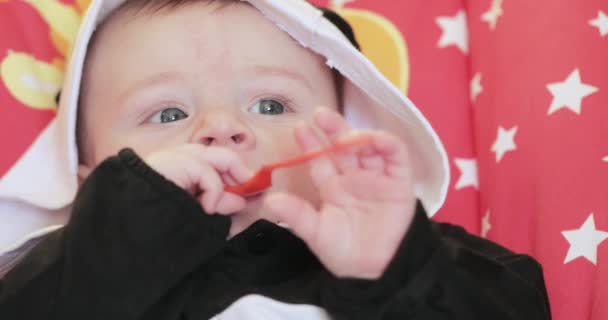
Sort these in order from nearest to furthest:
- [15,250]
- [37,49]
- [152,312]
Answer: [152,312]
[15,250]
[37,49]

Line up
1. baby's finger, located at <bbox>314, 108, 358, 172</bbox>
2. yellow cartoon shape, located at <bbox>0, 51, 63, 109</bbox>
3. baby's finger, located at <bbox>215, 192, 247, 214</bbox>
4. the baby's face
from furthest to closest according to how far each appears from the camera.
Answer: yellow cartoon shape, located at <bbox>0, 51, 63, 109</bbox> → the baby's face → baby's finger, located at <bbox>215, 192, 247, 214</bbox> → baby's finger, located at <bbox>314, 108, 358, 172</bbox>

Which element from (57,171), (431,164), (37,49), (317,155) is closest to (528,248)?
(431,164)

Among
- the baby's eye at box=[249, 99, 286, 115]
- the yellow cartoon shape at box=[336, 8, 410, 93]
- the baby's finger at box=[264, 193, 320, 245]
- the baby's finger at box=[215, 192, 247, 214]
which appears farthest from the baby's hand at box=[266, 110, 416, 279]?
the yellow cartoon shape at box=[336, 8, 410, 93]

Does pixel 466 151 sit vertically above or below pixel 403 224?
below

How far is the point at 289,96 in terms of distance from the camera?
1111 mm

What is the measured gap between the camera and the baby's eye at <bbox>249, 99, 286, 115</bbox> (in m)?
1.09

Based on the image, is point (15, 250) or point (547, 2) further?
point (547, 2)

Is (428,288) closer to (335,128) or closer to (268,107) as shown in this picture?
(335,128)

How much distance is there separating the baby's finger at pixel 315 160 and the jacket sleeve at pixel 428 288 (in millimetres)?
103

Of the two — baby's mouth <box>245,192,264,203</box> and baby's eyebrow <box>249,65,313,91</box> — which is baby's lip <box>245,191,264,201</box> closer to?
baby's mouth <box>245,192,264,203</box>

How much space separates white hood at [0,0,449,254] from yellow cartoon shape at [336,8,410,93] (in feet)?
0.66

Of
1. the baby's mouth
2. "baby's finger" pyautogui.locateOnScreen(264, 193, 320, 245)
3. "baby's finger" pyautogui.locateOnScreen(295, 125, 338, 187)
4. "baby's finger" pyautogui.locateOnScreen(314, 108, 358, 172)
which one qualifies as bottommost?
the baby's mouth

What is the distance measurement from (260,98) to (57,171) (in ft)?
1.08

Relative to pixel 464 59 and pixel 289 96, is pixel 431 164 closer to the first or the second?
pixel 289 96
